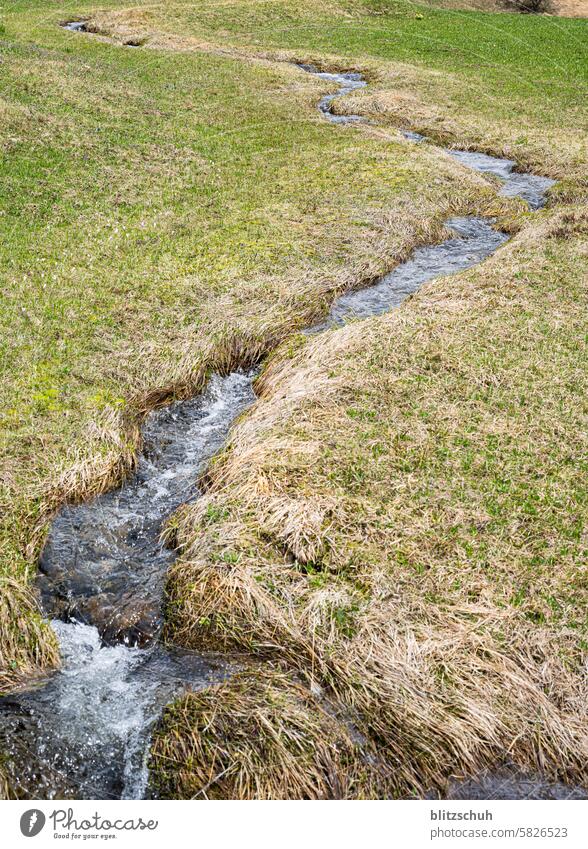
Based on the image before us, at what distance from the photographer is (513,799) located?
8.22m

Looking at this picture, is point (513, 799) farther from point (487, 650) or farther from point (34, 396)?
point (34, 396)

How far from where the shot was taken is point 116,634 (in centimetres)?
1004

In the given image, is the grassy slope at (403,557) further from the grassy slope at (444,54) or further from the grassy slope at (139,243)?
the grassy slope at (444,54)

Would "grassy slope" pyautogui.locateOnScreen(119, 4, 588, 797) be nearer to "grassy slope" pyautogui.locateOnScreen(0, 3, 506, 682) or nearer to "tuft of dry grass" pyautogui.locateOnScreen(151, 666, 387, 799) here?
"tuft of dry grass" pyautogui.locateOnScreen(151, 666, 387, 799)

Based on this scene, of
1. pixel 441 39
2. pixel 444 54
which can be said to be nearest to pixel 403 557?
pixel 444 54

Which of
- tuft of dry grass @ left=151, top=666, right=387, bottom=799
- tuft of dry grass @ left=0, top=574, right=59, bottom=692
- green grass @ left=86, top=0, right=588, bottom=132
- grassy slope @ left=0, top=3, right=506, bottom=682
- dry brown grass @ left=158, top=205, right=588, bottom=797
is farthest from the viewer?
green grass @ left=86, top=0, right=588, bottom=132

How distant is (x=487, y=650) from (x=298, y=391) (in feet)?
20.9

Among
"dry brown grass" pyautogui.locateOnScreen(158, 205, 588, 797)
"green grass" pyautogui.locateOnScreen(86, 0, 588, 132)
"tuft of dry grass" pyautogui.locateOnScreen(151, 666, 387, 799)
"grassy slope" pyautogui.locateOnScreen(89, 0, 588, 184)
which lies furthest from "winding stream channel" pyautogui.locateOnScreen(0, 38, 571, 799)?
"green grass" pyautogui.locateOnScreen(86, 0, 588, 132)

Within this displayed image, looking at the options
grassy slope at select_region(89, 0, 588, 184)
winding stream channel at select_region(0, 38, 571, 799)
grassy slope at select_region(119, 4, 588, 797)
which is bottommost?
winding stream channel at select_region(0, 38, 571, 799)

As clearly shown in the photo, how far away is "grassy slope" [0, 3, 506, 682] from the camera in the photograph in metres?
12.7

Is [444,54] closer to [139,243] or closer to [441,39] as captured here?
[441,39]

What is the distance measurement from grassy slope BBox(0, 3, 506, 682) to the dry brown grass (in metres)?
2.15

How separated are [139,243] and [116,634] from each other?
1331 cm

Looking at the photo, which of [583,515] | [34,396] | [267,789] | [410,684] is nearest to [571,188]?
[583,515]
